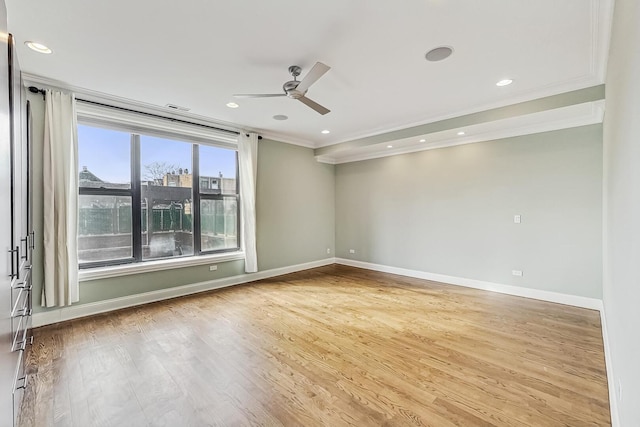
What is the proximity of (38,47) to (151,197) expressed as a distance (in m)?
2.10

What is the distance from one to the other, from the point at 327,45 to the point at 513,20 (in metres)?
1.47

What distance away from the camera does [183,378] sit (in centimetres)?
227

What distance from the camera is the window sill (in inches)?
140

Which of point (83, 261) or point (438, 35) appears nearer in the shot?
point (438, 35)

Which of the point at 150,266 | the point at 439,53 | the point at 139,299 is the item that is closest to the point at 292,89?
the point at 439,53

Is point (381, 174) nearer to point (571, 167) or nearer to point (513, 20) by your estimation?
point (571, 167)

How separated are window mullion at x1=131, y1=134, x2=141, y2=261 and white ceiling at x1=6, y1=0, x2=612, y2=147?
747 mm

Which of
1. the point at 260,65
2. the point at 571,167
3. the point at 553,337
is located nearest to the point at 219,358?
the point at 260,65

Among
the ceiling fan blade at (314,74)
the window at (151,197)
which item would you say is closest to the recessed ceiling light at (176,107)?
the window at (151,197)

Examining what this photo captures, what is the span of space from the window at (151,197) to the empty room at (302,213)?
3cm

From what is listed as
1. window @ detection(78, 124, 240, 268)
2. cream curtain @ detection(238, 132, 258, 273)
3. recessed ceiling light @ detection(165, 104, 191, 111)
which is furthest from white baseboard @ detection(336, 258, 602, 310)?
recessed ceiling light @ detection(165, 104, 191, 111)

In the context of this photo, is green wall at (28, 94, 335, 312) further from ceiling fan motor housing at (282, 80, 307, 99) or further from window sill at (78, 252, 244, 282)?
ceiling fan motor housing at (282, 80, 307, 99)

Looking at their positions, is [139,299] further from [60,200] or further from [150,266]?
[60,200]

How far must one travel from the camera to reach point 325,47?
2.50 meters
